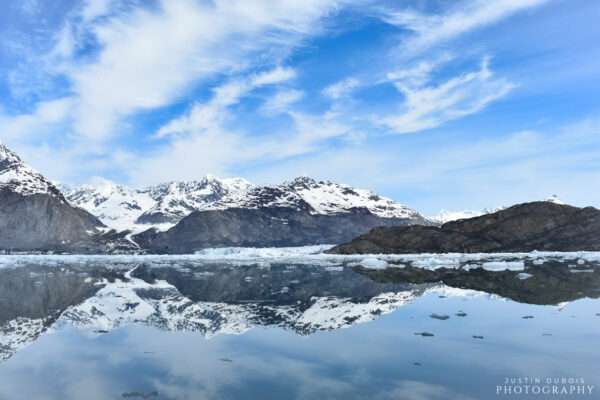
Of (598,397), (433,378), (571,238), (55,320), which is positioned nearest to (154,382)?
(433,378)

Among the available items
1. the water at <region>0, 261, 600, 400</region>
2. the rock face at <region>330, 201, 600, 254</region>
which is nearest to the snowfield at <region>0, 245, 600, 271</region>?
the rock face at <region>330, 201, 600, 254</region>

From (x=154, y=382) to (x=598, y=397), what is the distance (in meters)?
9.52

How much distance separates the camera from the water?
11.1m

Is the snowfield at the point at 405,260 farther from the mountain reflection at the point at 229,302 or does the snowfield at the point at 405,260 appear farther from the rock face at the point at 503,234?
the rock face at the point at 503,234

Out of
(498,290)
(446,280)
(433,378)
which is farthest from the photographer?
(446,280)

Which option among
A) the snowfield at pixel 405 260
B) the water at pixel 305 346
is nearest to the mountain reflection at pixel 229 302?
the water at pixel 305 346

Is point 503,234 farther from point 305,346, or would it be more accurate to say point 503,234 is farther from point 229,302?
point 305,346

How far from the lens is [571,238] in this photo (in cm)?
10869

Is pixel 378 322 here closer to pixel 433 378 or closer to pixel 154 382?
pixel 433 378

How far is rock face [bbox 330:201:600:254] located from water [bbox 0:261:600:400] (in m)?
92.7

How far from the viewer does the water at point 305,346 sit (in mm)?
11055

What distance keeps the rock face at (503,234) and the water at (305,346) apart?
9274 centimetres

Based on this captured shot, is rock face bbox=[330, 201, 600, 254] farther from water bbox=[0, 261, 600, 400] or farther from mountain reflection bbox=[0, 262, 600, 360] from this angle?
water bbox=[0, 261, 600, 400]

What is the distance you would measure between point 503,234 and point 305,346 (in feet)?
400
